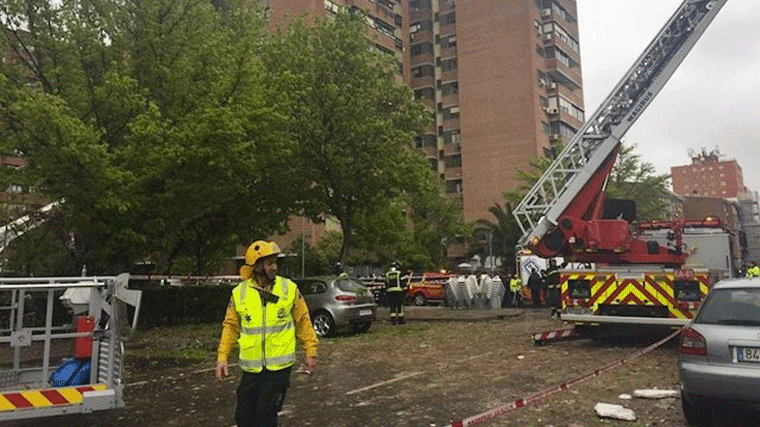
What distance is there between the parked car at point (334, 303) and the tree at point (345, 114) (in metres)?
6.85

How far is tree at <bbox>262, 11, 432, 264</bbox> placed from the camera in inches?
813

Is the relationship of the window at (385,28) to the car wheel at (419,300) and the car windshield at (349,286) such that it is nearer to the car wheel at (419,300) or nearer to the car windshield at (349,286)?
the car wheel at (419,300)

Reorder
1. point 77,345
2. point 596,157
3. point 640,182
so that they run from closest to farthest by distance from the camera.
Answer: point 77,345 < point 596,157 < point 640,182

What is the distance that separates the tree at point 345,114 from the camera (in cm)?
2064

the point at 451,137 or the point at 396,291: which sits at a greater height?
the point at 451,137

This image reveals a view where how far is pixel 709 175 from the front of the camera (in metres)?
133

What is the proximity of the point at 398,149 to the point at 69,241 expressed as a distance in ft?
39.0

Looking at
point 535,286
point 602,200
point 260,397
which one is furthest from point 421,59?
point 260,397

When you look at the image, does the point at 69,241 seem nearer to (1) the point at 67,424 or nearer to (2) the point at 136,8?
(2) the point at 136,8

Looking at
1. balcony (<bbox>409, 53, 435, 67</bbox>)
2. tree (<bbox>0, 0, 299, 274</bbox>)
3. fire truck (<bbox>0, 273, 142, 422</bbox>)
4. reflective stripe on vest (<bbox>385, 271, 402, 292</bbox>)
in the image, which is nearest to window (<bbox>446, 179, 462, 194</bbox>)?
balcony (<bbox>409, 53, 435, 67</bbox>)

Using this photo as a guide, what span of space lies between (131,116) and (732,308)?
545 inches

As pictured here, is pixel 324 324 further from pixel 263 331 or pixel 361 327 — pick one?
pixel 263 331

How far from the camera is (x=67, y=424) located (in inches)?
262

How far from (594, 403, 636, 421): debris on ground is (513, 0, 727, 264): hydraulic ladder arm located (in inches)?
281
